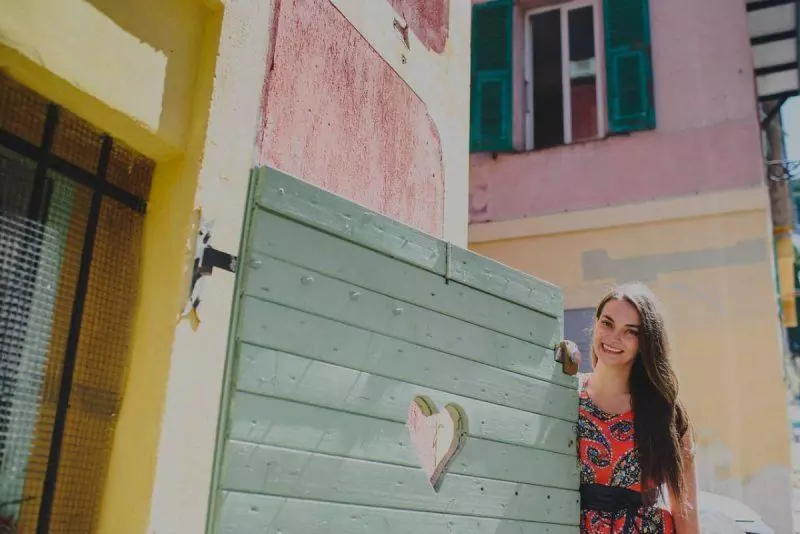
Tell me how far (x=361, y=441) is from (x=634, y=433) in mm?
1164

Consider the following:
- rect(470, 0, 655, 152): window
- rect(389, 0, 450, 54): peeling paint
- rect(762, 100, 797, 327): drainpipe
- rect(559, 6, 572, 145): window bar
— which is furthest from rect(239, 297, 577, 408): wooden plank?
rect(762, 100, 797, 327): drainpipe

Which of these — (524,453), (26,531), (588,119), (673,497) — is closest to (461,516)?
(524,453)

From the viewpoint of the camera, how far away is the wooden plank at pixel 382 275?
2.11 metres

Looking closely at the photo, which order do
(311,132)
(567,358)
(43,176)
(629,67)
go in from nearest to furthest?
1. (43,176)
2. (311,132)
3. (567,358)
4. (629,67)

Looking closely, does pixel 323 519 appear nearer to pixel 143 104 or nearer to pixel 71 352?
pixel 71 352

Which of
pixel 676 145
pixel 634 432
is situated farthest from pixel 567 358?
pixel 676 145

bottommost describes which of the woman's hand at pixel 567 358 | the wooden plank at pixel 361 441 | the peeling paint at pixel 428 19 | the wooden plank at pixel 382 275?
the wooden plank at pixel 361 441

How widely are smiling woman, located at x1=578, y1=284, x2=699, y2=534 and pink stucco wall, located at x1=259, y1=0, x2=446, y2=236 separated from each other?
1001mm

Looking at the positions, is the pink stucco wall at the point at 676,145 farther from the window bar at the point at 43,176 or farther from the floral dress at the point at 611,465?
the window bar at the point at 43,176

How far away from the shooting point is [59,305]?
1902mm

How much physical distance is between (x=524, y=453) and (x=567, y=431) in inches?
10.8

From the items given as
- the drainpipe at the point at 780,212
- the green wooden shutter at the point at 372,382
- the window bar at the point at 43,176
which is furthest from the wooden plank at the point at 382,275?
the drainpipe at the point at 780,212

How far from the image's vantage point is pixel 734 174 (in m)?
6.47

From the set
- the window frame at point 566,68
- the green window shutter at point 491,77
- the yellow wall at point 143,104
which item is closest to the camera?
the yellow wall at point 143,104
